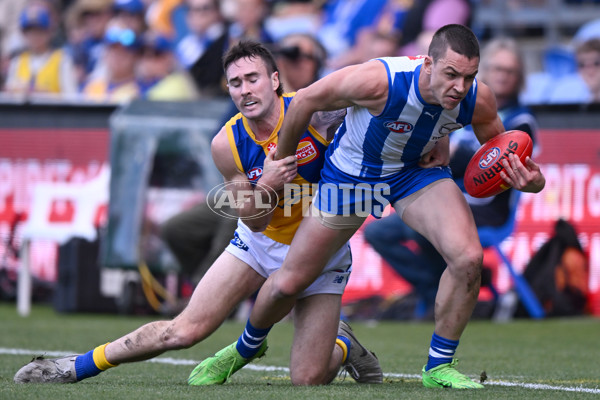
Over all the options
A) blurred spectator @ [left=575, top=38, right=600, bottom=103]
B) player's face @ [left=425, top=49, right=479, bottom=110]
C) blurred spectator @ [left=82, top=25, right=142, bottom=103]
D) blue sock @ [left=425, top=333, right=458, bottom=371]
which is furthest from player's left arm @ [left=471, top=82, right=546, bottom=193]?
blurred spectator @ [left=82, top=25, right=142, bottom=103]

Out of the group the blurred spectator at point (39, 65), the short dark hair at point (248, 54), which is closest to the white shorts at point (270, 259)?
the short dark hair at point (248, 54)

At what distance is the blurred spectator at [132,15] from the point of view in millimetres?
14219

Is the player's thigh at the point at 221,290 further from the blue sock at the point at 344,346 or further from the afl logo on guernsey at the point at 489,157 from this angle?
the afl logo on guernsey at the point at 489,157

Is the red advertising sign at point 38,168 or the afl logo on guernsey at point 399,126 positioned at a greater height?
the afl logo on guernsey at point 399,126

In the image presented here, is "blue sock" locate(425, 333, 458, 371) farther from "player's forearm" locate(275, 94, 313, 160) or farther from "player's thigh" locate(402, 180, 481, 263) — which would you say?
"player's forearm" locate(275, 94, 313, 160)

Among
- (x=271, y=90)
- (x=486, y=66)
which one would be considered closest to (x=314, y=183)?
(x=271, y=90)

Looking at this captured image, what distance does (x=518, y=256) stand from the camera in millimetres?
9609

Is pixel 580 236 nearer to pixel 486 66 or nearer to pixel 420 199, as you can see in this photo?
pixel 486 66

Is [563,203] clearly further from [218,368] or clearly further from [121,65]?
[121,65]

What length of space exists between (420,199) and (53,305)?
Result: 22.7 feet

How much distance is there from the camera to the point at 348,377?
615cm

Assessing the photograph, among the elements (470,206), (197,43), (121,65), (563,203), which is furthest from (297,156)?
(197,43)

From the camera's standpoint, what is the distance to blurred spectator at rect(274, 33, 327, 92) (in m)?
9.05

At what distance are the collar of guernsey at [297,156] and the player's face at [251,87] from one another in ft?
0.44
